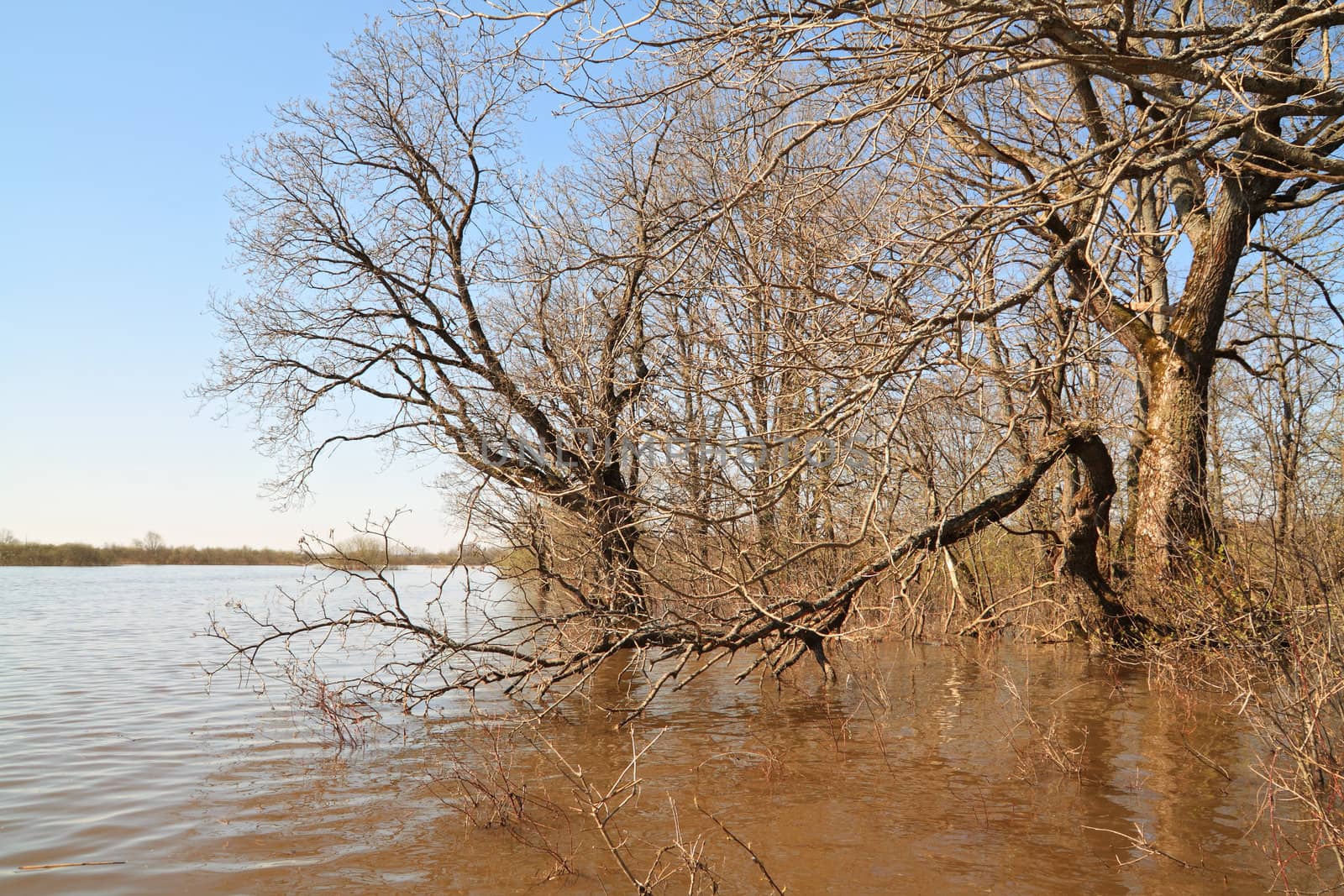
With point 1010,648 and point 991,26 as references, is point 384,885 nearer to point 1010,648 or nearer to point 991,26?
point 991,26

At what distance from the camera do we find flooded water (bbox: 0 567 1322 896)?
4.94 metres

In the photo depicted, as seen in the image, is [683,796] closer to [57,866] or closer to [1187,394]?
[57,866]

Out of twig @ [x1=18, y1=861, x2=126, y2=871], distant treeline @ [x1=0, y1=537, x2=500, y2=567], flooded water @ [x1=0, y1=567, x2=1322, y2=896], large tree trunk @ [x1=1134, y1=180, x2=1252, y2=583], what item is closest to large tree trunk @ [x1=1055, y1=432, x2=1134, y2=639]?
large tree trunk @ [x1=1134, y1=180, x2=1252, y2=583]

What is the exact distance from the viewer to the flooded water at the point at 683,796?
494 centimetres

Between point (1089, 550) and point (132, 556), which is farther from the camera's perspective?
point (132, 556)

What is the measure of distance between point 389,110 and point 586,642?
36.5ft

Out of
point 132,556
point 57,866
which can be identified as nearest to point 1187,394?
point 57,866

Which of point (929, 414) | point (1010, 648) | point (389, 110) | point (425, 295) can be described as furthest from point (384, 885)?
point (389, 110)

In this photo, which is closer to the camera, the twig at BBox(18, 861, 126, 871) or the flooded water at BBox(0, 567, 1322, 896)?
the flooded water at BBox(0, 567, 1322, 896)

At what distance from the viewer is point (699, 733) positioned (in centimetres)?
852

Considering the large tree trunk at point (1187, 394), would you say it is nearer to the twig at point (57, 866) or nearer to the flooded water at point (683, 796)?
the flooded water at point (683, 796)

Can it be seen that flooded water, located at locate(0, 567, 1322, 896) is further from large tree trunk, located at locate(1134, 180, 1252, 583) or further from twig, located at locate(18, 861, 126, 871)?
large tree trunk, located at locate(1134, 180, 1252, 583)

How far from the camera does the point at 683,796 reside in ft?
21.0

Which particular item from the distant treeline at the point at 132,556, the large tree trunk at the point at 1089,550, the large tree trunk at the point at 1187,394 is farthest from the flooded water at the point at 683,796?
the distant treeline at the point at 132,556
